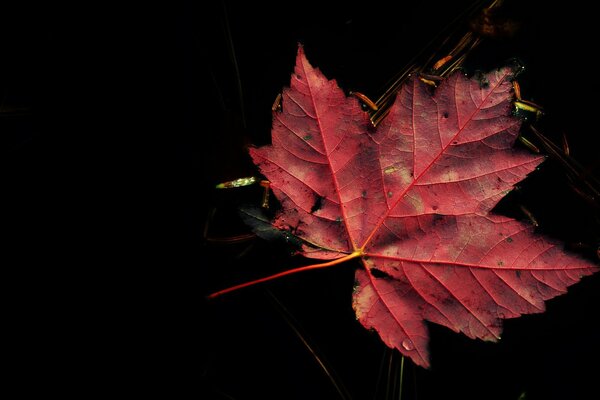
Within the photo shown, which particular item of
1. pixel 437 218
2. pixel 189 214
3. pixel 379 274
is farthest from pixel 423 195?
pixel 189 214

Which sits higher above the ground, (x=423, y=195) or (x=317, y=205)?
(x=423, y=195)

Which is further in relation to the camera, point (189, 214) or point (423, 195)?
point (189, 214)

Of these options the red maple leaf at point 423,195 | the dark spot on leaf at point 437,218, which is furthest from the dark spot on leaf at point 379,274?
the dark spot on leaf at point 437,218

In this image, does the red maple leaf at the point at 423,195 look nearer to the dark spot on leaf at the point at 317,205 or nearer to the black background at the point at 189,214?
the dark spot on leaf at the point at 317,205

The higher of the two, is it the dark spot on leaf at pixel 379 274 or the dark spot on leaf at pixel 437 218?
the dark spot on leaf at pixel 437 218

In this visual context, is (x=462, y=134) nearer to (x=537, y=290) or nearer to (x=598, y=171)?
(x=537, y=290)

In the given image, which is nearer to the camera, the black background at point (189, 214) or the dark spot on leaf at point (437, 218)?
the dark spot on leaf at point (437, 218)

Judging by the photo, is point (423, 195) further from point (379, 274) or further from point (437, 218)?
point (379, 274)
